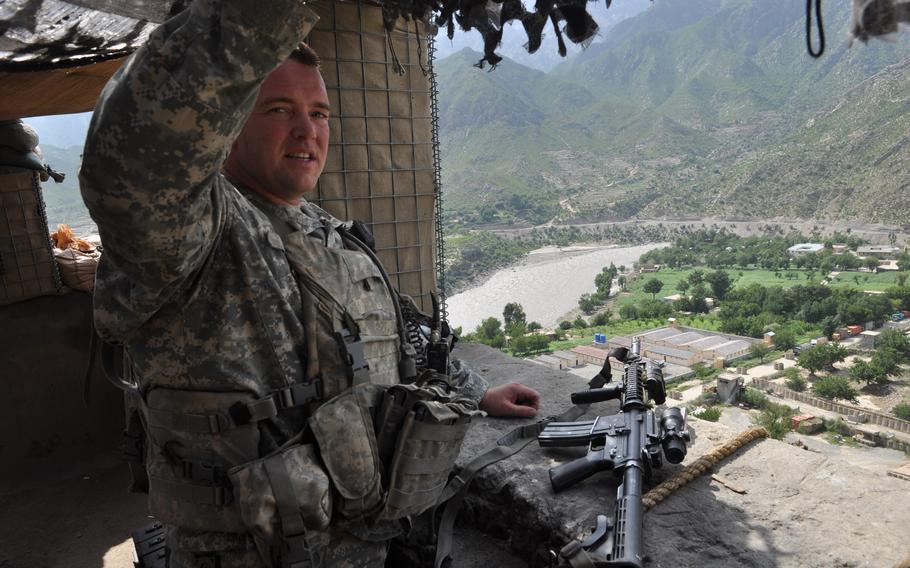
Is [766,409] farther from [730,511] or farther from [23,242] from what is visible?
[23,242]

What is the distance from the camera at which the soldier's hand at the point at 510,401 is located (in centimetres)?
253

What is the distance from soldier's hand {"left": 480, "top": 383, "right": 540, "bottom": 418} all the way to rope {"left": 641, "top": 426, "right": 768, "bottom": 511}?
0.70 metres

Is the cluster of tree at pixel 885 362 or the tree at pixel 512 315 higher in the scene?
the cluster of tree at pixel 885 362

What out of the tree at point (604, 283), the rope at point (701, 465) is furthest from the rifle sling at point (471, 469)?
the tree at point (604, 283)

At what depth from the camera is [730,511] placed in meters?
1.91

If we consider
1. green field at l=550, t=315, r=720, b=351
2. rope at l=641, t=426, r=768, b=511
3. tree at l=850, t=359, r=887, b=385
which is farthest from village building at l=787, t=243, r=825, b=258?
rope at l=641, t=426, r=768, b=511

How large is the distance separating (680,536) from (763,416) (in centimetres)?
1445

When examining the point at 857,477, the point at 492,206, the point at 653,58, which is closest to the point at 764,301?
the point at 857,477

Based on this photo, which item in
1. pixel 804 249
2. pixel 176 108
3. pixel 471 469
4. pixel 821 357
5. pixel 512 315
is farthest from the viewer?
pixel 804 249

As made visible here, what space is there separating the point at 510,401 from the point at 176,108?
2.01 m

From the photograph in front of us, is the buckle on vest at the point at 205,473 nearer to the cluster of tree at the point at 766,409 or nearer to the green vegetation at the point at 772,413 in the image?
the cluster of tree at the point at 766,409

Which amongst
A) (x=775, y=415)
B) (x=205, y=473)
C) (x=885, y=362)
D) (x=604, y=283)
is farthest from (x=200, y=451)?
(x=604, y=283)

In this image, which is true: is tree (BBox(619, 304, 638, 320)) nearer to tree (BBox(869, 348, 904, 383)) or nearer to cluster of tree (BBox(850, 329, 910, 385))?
cluster of tree (BBox(850, 329, 910, 385))

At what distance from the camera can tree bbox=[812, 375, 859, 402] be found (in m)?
16.5
